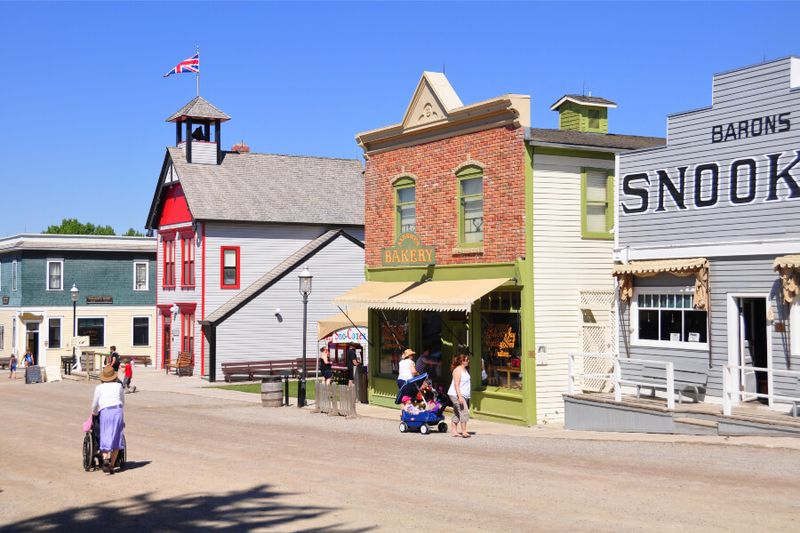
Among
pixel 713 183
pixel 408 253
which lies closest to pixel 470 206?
pixel 408 253

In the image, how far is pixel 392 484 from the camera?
50.2 ft

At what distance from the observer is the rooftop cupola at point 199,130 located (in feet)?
161

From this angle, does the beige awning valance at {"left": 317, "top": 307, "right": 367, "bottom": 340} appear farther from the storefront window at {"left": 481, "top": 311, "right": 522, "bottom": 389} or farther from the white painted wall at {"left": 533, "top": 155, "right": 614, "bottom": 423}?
the white painted wall at {"left": 533, "top": 155, "right": 614, "bottom": 423}

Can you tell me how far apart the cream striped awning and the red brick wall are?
2.73 meters

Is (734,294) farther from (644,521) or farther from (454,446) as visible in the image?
(644,521)

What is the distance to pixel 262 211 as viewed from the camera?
156ft

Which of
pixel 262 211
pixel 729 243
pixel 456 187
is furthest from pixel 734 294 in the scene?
pixel 262 211

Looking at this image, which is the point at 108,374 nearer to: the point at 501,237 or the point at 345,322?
the point at 501,237

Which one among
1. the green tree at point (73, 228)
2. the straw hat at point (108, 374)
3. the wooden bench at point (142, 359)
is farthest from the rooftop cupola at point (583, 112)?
the green tree at point (73, 228)

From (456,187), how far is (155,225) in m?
28.6

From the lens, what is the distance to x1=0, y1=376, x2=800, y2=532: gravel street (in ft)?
41.1

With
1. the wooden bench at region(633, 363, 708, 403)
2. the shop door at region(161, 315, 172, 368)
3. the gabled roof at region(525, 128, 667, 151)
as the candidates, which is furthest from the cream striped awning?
the shop door at region(161, 315, 172, 368)

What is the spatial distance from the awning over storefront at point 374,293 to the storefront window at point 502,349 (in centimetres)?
314

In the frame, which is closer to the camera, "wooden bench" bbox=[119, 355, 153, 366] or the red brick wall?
the red brick wall
